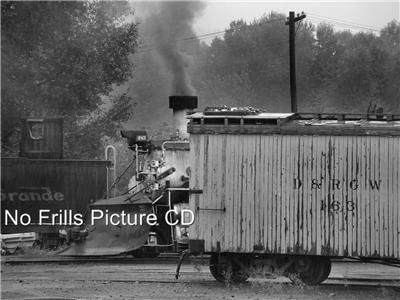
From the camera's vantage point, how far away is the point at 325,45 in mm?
45938

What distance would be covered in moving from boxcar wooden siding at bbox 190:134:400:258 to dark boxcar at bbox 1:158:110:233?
8627 millimetres

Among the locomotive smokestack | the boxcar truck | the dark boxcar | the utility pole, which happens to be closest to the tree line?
the utility pole

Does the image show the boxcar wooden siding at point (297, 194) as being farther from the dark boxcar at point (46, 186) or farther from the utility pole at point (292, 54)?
the utility pole at point (292, 54)

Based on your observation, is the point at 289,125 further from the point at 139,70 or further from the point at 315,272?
the point at 139,70

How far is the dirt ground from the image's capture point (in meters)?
12.0

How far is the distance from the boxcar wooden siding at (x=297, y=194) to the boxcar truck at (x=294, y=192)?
18mm

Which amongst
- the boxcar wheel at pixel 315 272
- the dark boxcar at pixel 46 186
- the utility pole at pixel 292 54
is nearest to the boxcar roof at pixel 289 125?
the boxcar wheel at pixel 315 272

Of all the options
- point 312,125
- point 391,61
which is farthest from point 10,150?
point 391,61

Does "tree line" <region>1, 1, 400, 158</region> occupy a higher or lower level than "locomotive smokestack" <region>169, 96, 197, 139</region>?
higher

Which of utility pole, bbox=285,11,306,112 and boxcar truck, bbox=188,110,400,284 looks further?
utility pole, bbox=285,11,306,112

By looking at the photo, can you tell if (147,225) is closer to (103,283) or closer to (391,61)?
(103,283)

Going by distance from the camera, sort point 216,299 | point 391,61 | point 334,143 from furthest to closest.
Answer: point 391,61, point 334,143, point 216,299

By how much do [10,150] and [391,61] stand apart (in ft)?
78.0

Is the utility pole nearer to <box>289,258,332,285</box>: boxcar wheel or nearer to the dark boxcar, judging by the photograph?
the dark boxcar
